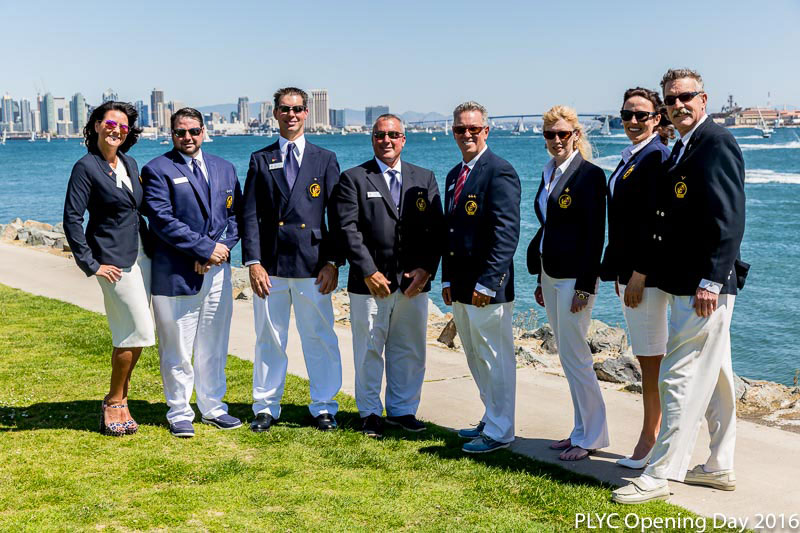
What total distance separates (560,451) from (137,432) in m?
3.19

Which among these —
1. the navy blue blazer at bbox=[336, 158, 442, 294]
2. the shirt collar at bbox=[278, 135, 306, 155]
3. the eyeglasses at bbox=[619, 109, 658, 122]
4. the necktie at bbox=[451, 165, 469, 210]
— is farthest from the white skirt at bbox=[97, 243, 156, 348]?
the eyeglasses at bbox=[619, 109, 658, 122]

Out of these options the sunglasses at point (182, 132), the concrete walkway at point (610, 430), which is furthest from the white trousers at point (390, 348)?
the sunglasses at point (182, 132)

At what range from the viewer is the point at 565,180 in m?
5.72

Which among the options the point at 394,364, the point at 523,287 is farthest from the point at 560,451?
the point at 523,287

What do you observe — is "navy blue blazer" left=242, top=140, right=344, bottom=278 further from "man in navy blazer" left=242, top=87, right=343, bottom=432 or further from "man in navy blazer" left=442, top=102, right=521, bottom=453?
"man in navy blazer" left=442, top=102, right=521, bottom=453

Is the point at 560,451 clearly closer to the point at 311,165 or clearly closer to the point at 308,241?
the point at 308,241

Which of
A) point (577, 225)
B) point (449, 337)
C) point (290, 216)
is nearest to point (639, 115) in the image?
point (577, 225)

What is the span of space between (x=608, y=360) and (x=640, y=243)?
3.74 metres

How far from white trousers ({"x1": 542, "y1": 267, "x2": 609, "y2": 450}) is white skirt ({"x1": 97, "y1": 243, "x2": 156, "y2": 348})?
2.98m

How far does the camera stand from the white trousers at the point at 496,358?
6.00 metres

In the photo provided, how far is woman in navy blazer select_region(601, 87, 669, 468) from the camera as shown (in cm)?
532

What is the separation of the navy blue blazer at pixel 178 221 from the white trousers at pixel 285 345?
58cm

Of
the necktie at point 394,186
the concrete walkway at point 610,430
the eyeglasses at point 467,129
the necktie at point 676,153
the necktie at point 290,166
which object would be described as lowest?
the concrete walkway at point 610,430

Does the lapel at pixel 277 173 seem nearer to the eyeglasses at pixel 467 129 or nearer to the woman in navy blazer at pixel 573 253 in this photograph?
the eyeglasses at pixel 467 129
